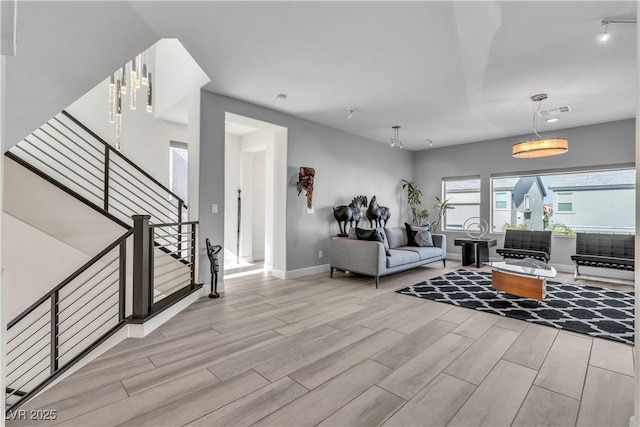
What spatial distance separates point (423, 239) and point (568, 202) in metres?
2.97

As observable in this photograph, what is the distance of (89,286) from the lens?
4.05 metres

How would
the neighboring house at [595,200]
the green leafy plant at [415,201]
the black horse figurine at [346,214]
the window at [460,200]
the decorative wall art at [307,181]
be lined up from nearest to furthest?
1. the decorative wall art at [307,181]
2. the neighboring house at [595,200]
3. the black horse figurine at [346,214]
4. the window at [460,200]
5. the green leafy plant at [415,201]

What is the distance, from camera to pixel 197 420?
1.63 m

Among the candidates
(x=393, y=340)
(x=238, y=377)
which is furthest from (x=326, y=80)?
(x=238, y=377)

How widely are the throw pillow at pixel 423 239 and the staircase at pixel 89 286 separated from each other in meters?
4.08

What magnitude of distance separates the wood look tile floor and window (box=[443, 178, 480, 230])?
452 centimetres

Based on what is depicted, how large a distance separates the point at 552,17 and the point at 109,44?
12.7 feet

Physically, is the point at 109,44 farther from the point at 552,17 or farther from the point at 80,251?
the point at 552,17

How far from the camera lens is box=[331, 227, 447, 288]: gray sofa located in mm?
4578

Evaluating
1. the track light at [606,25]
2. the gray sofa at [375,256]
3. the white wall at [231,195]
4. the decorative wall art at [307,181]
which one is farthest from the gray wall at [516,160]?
the white wall at [231,195]

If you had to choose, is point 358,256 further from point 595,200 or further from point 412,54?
point 595,200

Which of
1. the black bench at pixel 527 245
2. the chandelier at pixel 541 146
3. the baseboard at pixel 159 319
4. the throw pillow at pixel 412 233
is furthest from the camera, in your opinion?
the throw pillow at pixel 412 233

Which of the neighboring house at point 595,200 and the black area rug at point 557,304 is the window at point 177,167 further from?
the neighboring house at point 595,200

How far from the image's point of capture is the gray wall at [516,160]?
17.6ft
